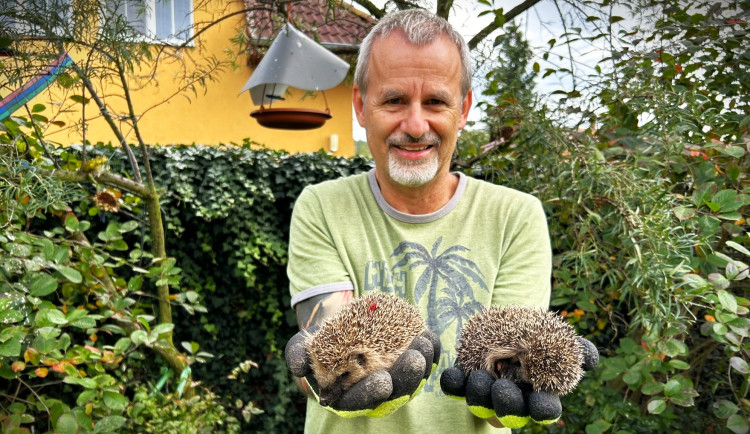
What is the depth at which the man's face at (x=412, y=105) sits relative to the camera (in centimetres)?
219

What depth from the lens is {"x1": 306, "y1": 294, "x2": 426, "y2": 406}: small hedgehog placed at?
1.66 m

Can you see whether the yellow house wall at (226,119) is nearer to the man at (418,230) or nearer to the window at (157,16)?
the window at (157,16)

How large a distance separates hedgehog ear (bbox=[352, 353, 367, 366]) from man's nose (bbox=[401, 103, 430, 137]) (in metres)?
0.85

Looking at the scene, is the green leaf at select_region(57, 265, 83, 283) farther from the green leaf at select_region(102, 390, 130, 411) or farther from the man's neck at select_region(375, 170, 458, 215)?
the man's neck at select_region(375, 170, 458, 215)

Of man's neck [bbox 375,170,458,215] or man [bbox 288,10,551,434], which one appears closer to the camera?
man [bbox 288,10,551,434]

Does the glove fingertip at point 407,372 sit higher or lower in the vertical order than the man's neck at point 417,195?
lower

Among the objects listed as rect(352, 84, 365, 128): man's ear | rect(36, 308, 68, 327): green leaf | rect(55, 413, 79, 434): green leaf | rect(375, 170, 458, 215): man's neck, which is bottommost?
rect(55, 413, 79, 434): green leaf

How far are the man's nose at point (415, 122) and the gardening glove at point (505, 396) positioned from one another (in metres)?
0.82

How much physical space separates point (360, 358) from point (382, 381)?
115 mm

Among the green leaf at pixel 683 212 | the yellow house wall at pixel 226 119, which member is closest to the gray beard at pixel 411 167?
the green leaf at pixel 683 212

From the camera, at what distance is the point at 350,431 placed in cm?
215

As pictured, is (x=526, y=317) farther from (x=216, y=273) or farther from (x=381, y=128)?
(x=216, y=273)

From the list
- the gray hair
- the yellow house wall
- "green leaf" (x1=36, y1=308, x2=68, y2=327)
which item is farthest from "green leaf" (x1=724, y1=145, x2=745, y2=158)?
the yellow house wall

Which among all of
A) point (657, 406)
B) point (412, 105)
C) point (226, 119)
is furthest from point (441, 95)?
point (226, 119)
